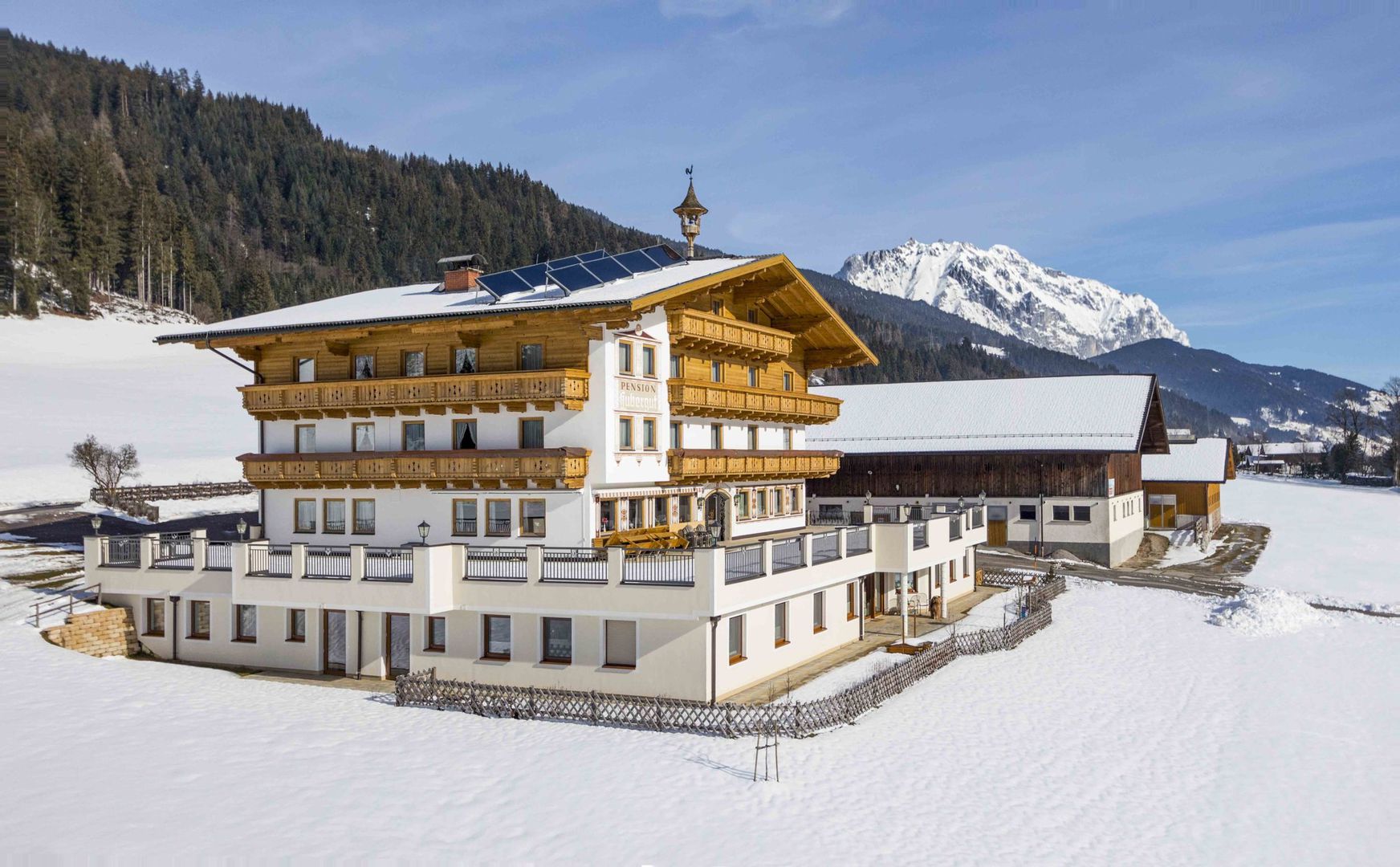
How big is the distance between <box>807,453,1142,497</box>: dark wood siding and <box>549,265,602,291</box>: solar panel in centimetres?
3221

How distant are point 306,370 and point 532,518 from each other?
1217 centimetres

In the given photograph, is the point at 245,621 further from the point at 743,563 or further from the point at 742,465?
the point at 742,465

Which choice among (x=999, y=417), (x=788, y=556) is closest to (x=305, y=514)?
(x=788, y=556)

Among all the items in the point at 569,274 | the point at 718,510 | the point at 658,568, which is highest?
the point at 569,274

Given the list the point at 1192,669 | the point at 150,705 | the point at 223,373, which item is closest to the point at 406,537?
the point at 150,705

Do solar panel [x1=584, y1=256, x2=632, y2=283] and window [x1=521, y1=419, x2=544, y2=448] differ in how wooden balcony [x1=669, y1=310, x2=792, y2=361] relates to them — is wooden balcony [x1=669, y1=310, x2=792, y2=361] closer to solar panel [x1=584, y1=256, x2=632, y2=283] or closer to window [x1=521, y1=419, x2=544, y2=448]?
solar panel [x1=584, y1=256, x2=632, y2=283]

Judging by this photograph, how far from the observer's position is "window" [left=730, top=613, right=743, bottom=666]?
1120 inches

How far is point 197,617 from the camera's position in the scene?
1293 inches

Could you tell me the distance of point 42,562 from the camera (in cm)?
4097

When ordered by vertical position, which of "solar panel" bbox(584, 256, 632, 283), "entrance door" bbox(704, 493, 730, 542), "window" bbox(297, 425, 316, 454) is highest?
Answer: "solar panel" bbox(584, 256, 632, 283)

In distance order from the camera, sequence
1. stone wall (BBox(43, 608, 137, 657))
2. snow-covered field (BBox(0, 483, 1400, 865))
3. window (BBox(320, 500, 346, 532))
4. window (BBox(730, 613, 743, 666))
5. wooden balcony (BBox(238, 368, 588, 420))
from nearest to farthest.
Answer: snow-covered field (BBox(0, 483, 1400, 865))
window (BBox(730, 613, 743, 666))
stone wall (BBox(43, 608, 137, 657))
wooden balcony (BBox(238, 368, 588, 420))
window (BBox(320, 500, 346, 532))

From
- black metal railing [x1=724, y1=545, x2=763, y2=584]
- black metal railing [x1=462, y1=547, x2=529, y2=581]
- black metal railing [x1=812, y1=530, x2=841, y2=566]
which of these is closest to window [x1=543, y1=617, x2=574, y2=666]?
black metal railing [x1=462, y1=547, x2=529, y2=581]

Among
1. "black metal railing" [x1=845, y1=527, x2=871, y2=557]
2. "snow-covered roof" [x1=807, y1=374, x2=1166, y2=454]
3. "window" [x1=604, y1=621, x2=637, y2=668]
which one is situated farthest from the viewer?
"snow-covered roof" [x1=807, y1=374, x2=1166, y2=454]

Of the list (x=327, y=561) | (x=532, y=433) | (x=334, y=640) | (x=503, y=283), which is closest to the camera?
(x=327, y=561)
